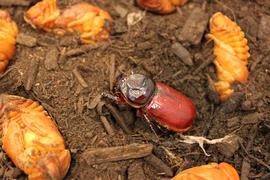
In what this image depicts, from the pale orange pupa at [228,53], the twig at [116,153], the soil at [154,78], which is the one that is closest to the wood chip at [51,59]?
the soil at [154,78]

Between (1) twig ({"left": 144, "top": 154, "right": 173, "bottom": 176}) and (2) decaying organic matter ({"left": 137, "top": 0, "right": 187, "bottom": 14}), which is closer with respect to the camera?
(1) twig ({"left": 144, "top": 154, "right": 173, "bottom": 176})

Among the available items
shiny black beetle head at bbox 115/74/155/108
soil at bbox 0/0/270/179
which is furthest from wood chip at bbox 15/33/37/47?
shiny black beetle head at bbox 115/74/155/108

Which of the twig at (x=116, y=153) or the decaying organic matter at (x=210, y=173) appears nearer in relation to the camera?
the decaying organic matter at (x=210, y=173)

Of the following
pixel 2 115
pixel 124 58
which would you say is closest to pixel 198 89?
pixel 124 58

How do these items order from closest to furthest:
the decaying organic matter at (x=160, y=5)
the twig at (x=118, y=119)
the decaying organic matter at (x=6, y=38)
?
the twig at (x=118, y=119) < the decaying organic matter at (x=6, y=38) < the decaying organic matter at (x=160, y=5)

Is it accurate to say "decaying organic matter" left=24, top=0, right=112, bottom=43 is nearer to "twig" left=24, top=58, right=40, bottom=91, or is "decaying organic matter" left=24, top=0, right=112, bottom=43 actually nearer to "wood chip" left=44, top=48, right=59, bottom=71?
"wood chip" left=44, top=48, right=59, bottom=71

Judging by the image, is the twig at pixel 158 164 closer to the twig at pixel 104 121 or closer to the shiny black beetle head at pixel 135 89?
the twig at pixel 104 121

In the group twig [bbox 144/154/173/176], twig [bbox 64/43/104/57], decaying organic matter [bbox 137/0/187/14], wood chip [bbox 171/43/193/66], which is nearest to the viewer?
twig [bbox 144/154/173/176]
